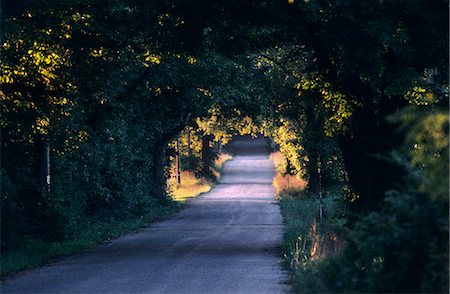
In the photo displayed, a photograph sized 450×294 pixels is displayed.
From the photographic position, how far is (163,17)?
24344 millimetres

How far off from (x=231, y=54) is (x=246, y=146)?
136 m

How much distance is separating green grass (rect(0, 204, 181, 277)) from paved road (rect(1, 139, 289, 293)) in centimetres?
47

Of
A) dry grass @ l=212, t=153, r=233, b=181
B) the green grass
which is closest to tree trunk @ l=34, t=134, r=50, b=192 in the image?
the green grass

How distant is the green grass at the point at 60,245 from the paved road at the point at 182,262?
47 cm

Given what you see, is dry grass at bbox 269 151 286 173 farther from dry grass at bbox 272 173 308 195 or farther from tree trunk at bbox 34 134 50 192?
tree trunk at bbox 34 134 50 192

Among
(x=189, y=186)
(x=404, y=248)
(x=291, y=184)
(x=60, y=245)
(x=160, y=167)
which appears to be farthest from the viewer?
(x=189, y=186)

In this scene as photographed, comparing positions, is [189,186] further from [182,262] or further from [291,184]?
[182,262]

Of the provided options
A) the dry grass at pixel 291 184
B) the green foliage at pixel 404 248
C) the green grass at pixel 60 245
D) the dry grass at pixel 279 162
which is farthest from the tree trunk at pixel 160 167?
the green foliage at pixel 404 248

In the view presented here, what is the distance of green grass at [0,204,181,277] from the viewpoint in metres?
21.6

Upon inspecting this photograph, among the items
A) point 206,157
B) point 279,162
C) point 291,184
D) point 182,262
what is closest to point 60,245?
point 182,262

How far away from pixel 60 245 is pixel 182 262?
5105 mm

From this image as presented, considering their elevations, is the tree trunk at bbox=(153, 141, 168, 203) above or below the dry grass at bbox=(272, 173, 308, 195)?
above

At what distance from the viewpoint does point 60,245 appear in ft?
85.8

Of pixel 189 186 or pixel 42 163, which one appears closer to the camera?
pixel 42 163
